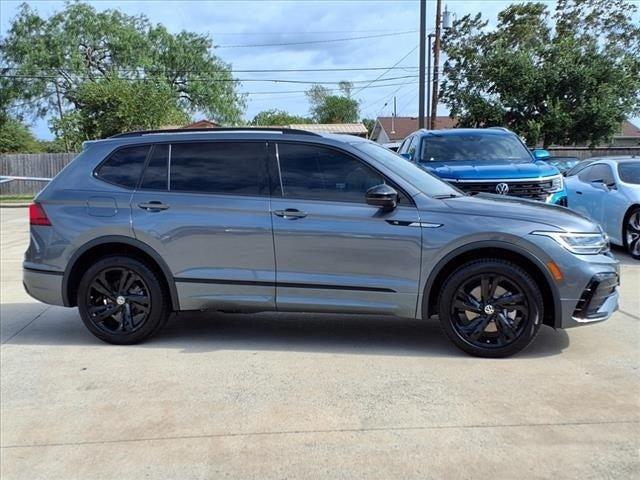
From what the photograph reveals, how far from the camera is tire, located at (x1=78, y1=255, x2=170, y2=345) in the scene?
207 inches

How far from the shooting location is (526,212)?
4805 mm

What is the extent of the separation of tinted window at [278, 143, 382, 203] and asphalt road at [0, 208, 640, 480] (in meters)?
1.32

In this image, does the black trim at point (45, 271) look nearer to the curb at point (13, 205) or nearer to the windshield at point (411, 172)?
the windshield at point (411, 172)

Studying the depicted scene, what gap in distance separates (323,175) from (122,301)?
2.09m

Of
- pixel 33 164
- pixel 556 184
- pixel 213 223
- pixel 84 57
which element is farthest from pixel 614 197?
pixel 84 57

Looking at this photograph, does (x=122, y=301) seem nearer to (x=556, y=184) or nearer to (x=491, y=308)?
(x=491, y=308)

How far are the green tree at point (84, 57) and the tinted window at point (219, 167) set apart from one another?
120 feet

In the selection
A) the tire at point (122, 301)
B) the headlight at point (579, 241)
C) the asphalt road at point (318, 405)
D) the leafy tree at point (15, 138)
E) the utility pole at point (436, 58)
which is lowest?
the asphalt road at point (318, 405)

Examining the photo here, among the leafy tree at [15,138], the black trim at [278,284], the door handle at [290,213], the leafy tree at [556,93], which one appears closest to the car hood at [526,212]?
the black trim at [278,284]

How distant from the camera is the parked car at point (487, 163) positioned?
8078 mm

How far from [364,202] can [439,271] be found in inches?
32.3

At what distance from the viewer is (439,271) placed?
4.80m

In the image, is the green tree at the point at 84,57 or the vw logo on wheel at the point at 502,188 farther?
the green tree at the point at 84,57

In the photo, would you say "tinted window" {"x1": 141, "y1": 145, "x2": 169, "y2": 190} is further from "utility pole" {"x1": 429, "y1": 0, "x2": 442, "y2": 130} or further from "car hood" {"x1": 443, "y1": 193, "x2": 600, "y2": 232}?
"utility pole" {"x1": 429, "y1": 0, "x2": 442, "y2": 130}
